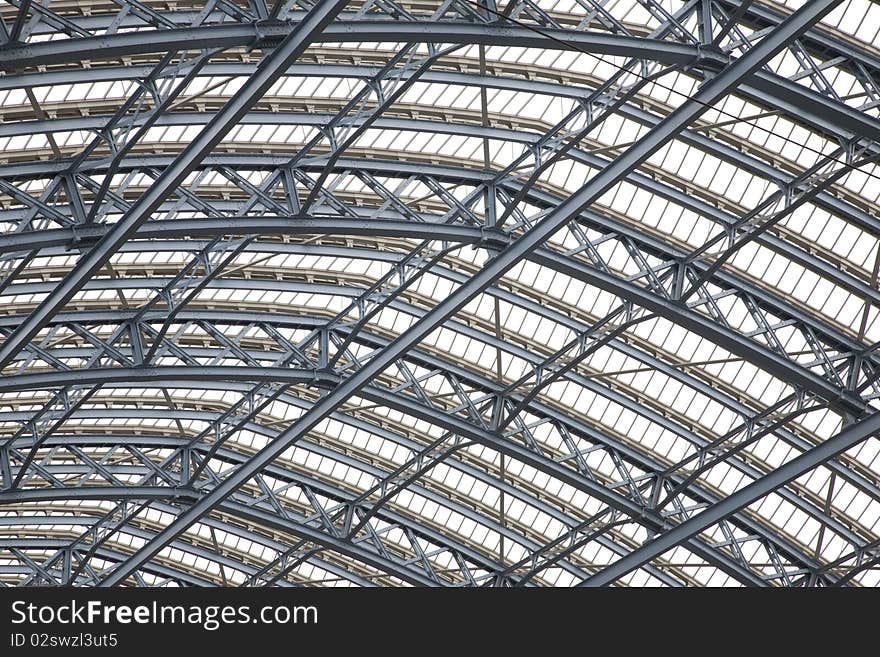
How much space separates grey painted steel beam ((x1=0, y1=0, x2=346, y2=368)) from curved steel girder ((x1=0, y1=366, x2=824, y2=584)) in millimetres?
3057

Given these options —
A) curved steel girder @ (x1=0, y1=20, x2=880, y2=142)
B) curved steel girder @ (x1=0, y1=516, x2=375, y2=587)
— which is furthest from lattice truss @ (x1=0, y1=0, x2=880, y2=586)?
curved steel girder @ (x1=0, y1=516, x2=375, y2=587)

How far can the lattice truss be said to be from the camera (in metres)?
25.2

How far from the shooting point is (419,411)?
3628cm

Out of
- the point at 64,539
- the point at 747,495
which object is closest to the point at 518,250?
the point at 747,495

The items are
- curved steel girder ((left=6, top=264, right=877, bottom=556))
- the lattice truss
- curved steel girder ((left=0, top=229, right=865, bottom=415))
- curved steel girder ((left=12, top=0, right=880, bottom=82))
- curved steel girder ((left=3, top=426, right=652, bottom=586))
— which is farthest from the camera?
curved steel girder ((left=3, top=426, right=652, bottom=586))

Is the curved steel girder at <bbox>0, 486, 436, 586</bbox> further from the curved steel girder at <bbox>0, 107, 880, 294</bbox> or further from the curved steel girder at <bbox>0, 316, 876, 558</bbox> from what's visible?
the curved steel girder at <bbox>0, 107, 880, 294</bbox>

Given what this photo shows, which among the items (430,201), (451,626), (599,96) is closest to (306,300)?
(430,201)

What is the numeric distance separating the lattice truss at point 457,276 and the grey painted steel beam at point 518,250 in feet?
0.24

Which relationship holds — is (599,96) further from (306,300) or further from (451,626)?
(451,626)

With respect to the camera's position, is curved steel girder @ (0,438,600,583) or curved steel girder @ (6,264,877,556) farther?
curved steel girder @ (0,438,600,583)

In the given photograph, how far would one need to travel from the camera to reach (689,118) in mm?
24625

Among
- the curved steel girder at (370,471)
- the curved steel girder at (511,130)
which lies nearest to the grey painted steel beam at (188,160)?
the curved steel girder at (511,130)

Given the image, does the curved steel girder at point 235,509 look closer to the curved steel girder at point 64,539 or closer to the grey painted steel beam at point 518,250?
the grey painted steel beam at point 518,250

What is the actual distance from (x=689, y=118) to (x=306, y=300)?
14.4 meters
